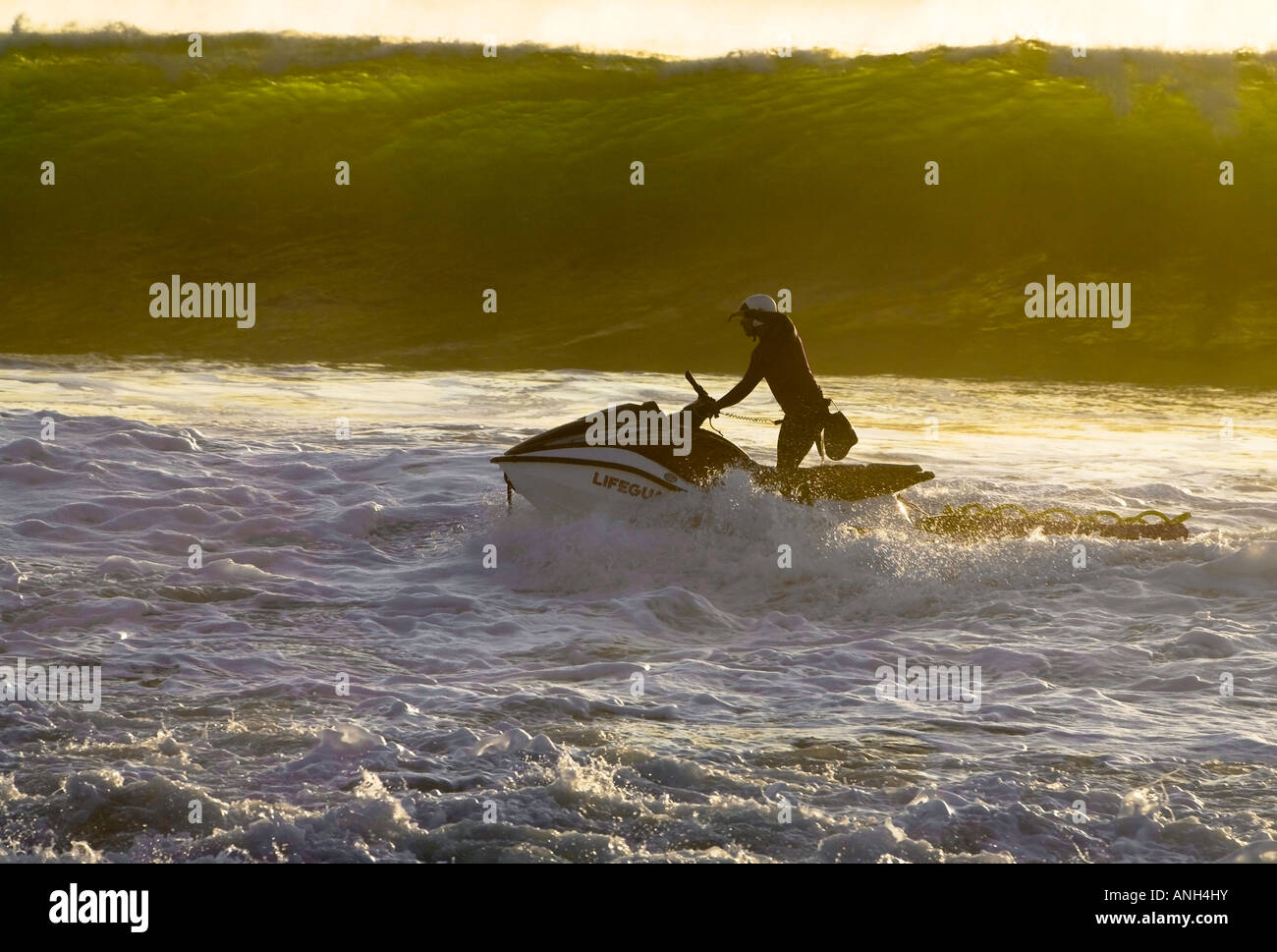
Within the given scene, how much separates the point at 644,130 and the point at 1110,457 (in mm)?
30448

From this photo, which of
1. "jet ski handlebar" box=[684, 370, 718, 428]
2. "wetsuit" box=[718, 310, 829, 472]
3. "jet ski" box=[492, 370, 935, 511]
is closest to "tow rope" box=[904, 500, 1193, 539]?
"jet ski" box=[492, 370, 935, 511]

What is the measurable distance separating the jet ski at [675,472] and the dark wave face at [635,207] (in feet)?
57.5

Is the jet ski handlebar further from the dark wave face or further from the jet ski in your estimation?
the dark wave face

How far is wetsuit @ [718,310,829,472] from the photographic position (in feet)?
A: 32.0

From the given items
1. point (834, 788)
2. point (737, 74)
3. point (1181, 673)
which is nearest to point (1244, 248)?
point (737, 74)

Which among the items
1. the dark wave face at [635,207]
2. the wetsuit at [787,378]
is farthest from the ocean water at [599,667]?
the dark wave face at [635,207]

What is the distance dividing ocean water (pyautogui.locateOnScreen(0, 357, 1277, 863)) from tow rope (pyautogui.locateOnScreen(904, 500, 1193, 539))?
0.17 m

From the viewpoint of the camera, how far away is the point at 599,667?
7660 mm

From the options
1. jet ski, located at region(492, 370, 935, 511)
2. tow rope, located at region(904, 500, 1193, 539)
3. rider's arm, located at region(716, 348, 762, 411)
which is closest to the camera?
→ rider's arm, located at region(716, 348, 762, 411)

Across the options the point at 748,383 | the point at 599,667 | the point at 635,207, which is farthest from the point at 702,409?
the point at 635,207

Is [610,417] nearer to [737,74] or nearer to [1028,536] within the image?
[1028,536]

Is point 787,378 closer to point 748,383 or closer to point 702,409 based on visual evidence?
point 748,383

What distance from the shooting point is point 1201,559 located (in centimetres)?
1014

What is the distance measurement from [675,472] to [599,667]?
8.73ft
